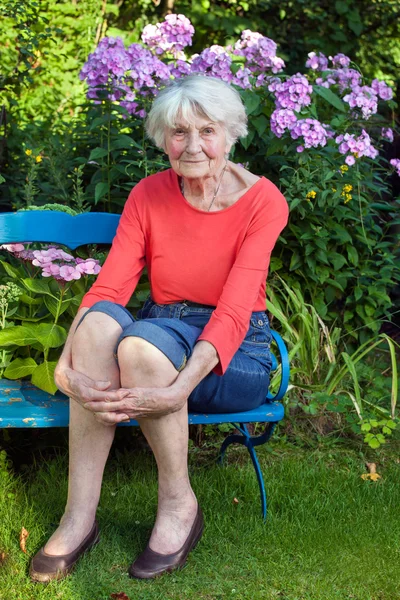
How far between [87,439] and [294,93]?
192 cm

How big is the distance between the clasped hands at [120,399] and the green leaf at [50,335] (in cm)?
53

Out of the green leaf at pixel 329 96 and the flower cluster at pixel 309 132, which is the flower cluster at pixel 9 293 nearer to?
the flower cluster at pixel 309 132

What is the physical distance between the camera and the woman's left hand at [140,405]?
2.42 metres

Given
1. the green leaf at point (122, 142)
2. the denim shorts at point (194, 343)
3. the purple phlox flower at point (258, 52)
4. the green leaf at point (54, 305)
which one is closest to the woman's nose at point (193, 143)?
the denim shorts at point (194, 343)

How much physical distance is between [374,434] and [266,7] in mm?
4941

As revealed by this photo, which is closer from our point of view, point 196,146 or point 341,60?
point 196,146

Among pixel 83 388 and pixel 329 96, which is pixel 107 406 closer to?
pixel 83 388

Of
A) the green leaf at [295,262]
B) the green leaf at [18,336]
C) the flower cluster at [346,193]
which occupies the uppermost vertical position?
the flower cluster at [346,193]

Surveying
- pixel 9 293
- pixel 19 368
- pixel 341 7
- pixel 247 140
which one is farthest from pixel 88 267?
pixel 341 7

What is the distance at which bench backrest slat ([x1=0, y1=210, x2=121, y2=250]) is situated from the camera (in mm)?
3227

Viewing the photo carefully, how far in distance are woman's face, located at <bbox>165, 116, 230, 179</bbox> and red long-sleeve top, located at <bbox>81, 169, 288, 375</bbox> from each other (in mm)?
146

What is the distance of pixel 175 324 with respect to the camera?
8.55 ft

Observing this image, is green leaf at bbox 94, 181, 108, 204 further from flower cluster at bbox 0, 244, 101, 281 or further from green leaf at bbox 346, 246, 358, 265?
green leaf at bbox 346, 246, 358, 265

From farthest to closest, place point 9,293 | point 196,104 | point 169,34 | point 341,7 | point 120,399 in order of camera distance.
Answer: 1. point 341,7
2. point 169,34
3. point 9,293
4. point 196,104
5. point 120,399
